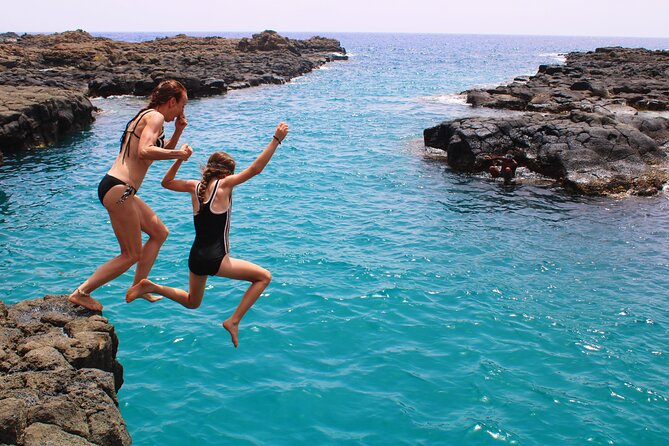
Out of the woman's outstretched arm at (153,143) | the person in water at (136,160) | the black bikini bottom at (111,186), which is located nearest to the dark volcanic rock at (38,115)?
the person in water at (136,160)

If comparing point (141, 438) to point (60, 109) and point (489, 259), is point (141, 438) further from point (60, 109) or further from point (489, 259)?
point (60, 109)

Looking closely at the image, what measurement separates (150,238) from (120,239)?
1.17ft

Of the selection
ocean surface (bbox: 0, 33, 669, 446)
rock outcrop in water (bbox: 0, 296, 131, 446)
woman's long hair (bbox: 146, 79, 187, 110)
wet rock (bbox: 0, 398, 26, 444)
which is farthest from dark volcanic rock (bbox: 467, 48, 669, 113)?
wet rock (bbox: 0, 398, 26, 444)

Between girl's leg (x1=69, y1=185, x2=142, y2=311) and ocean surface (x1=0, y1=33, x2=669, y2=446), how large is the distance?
1964 millimetres

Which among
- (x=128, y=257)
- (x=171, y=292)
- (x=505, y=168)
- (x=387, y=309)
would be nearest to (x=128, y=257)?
(x=128, y=257)

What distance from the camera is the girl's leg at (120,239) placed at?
21.4 feet

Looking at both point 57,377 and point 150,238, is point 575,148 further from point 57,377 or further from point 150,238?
point 57,377

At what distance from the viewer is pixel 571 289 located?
12.1 meters

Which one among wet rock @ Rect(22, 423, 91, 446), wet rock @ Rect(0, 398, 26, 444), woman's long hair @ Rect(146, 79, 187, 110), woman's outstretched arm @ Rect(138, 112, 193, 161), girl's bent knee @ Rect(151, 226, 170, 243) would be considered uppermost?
woman's long hair @ Rect(146, 79, 187, 110)

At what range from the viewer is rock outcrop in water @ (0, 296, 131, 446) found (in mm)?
5066

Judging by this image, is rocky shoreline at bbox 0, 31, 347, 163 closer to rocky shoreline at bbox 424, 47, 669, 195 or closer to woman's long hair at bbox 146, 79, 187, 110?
rocky shoreline at bbox 424, 47, 669, 195

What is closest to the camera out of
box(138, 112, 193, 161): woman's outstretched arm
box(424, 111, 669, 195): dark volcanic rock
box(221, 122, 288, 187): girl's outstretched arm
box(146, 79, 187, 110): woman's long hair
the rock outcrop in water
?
the rock outcrop in water

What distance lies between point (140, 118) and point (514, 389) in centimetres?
648

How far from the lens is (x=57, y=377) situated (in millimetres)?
5902
